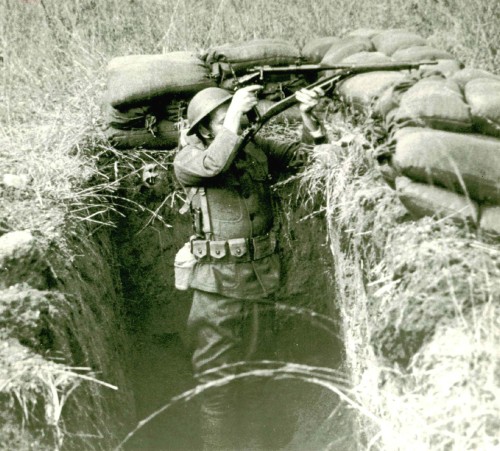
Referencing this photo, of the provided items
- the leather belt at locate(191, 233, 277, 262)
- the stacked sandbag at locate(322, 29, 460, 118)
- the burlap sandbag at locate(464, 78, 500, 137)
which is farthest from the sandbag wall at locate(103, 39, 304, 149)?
the burlap sandbag at locate(464, 78, 500, 137)

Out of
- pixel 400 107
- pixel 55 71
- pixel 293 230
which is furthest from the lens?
→ pixel 55 71

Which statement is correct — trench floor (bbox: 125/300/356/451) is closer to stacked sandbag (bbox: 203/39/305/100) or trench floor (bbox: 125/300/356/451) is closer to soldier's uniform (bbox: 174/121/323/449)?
soldier's uniform (bbox: 174/121/323/449)

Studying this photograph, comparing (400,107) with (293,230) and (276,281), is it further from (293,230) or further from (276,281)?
(293,230)

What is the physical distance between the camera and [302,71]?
11.0ft

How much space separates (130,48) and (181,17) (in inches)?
22.3

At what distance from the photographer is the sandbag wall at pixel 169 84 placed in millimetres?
3766

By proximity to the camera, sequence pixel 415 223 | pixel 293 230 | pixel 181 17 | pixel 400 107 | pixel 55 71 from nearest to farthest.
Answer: pixel 415 223, pixel 400 107, pixel 293 230, pixel 55 71, pixel 181 17

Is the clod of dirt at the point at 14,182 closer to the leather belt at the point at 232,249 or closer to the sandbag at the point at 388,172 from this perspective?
the leather belt at the point at 232,249

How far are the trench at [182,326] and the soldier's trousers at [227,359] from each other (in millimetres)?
552

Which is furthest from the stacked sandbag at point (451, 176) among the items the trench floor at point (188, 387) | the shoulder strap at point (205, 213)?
the trench floor at point (188, 387)

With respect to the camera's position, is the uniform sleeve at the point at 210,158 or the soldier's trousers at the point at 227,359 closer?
the uniform sleeve at the point at 210,158

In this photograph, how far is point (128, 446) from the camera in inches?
144

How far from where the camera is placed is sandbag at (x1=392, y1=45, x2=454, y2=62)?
130 inches

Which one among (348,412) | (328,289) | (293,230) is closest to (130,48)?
(293,230)
